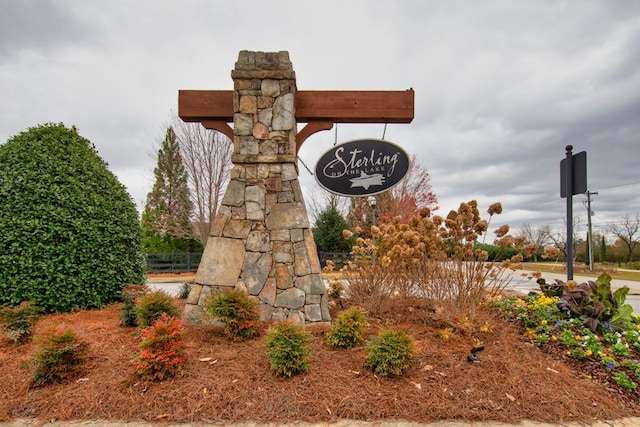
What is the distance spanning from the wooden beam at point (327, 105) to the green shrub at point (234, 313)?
232 centimetres

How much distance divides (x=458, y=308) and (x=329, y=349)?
1.51 metres

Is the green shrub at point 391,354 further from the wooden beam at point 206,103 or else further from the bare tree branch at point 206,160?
the bare tree branch at point 206,160

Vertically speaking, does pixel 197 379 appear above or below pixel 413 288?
below

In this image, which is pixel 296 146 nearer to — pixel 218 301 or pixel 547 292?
pixel 218 301

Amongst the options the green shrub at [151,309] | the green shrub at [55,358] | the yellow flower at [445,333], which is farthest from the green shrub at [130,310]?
the yellow flower at [445,333]

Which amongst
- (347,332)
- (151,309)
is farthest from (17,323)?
(347,332)

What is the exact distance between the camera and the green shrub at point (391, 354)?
2559 millimetres

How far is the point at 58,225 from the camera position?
388cm

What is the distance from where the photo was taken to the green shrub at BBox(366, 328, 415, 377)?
256cm

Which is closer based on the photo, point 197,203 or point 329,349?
point 329,349

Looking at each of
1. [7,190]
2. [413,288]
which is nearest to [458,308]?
[413,288]

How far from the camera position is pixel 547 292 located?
4.19 metres

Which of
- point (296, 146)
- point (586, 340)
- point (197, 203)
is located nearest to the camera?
point (586, 340)

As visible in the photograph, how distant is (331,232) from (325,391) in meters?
12.5
